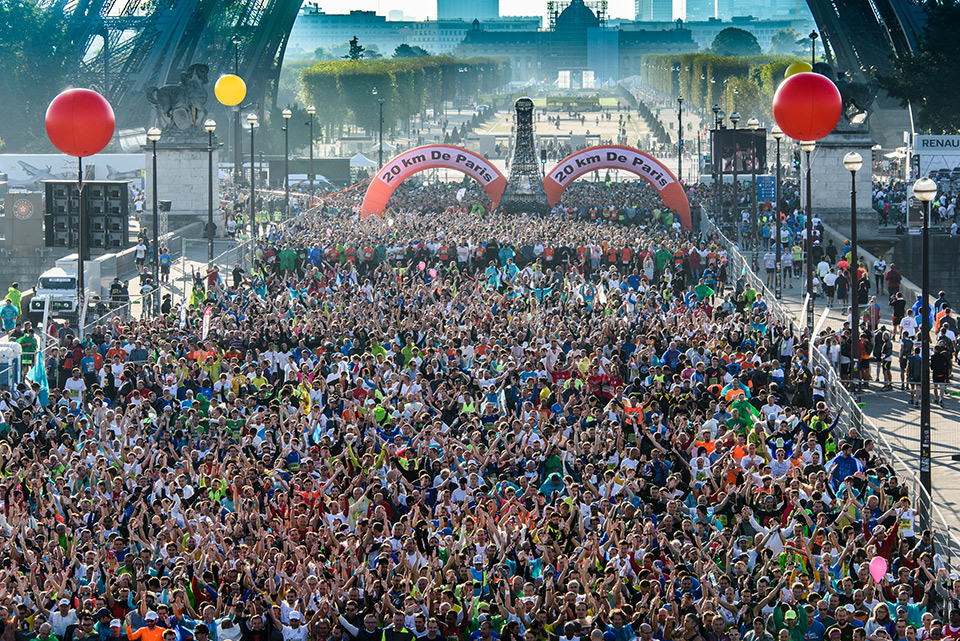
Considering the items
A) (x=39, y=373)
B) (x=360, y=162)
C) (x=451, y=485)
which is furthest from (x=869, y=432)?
(x=360, y=162)

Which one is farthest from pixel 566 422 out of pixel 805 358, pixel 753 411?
pixel 805 358

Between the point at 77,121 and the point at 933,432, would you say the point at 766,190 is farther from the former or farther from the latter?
the point at 933,432

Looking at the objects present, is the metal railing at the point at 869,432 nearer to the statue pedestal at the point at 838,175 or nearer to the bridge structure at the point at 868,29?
the statue pedestal at the point at 838,175

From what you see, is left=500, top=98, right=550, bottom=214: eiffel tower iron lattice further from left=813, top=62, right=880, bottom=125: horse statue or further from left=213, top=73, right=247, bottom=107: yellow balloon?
left=813, top=62, right=880, bottom=125: horse statue

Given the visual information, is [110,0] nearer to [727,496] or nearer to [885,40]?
[885,40]

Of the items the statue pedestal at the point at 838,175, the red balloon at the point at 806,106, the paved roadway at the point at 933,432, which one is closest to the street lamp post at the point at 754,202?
the statue pedestal at the point at 838,175

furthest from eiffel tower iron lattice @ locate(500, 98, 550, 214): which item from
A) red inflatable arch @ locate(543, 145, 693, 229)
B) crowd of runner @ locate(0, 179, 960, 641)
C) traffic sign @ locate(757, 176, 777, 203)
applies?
crowd of runner @ locate(0, 179, 960, 641)
